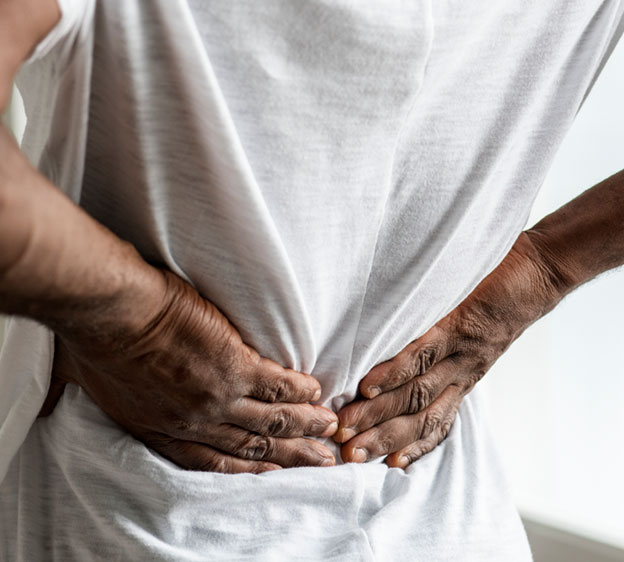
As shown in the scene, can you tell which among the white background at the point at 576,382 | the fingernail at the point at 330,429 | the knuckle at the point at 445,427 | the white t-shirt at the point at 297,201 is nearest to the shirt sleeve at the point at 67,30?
the white t-shirt at the point at 297,201

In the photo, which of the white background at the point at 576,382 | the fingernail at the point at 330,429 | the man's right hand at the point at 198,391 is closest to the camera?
the man's right hand at the point at 198,391

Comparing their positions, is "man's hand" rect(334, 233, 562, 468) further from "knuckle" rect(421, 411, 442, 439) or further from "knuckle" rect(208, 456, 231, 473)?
"knuckle" rect(208, 456, 231, 473)

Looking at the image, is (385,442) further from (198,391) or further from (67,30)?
(67,30)

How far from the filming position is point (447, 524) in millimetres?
714

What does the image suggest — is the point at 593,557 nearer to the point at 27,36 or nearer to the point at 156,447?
the point at 156,447

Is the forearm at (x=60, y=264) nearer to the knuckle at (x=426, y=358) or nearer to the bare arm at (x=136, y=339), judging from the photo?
the bare arm at (x=136, y=339)

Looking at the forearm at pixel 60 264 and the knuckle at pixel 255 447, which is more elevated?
the forearm at pixel 60 264

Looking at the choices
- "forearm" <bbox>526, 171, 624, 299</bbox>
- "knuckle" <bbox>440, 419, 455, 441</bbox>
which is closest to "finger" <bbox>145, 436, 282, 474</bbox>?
"knuckle" <bbox>440, 419, 455, 441</bbox>

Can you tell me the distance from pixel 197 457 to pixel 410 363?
0.23 m

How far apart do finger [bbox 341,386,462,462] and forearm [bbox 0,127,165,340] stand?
27 centimetres

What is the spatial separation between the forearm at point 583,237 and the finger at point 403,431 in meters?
0.19

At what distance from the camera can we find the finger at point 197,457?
66 centimetres

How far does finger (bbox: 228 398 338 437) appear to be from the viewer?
65 centimetres

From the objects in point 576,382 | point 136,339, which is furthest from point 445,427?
point 576,382
